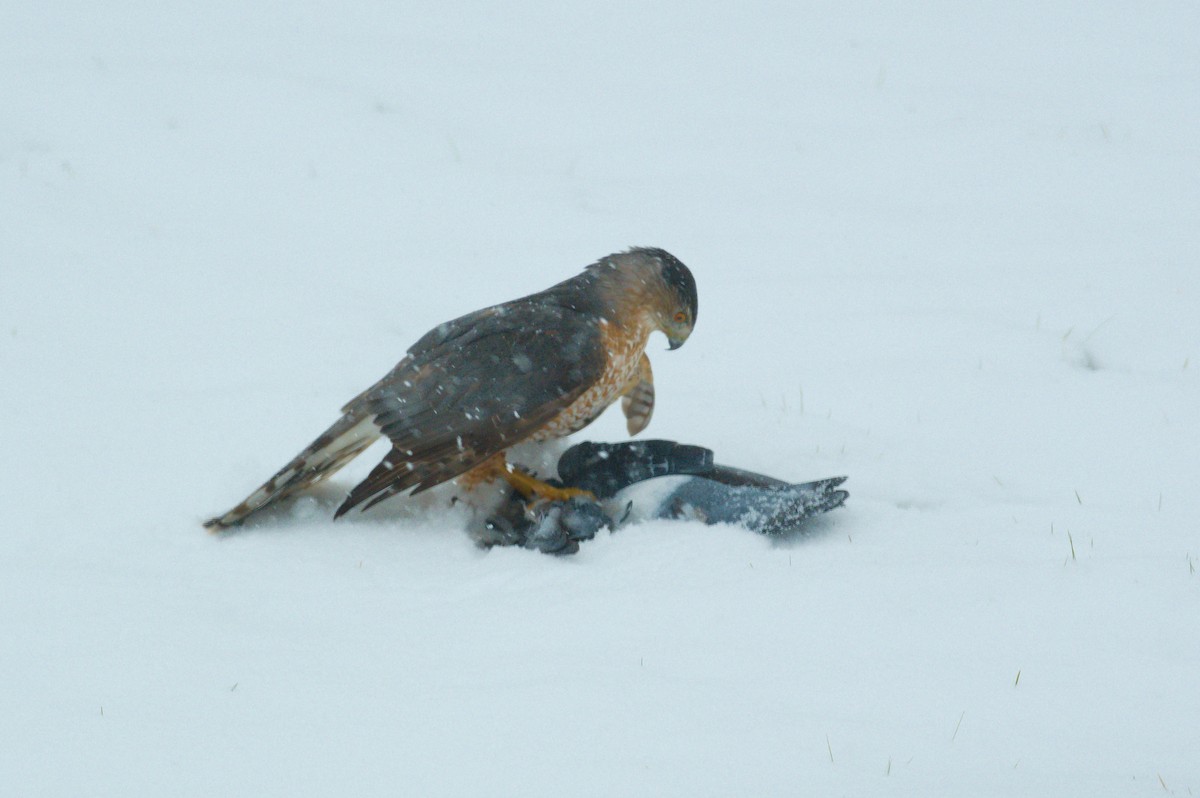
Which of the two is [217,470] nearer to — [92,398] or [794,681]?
[92,398]

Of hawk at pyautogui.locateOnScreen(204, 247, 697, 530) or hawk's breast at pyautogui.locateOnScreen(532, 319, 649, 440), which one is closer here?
hawk at pyautogui.locateOnScreen(204, 247, 697, 530)

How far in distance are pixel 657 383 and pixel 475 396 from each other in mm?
1441

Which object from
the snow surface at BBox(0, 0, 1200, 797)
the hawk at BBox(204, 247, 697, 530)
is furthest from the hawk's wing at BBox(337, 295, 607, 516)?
the snow surface at BBox(0, 0, 1200, 797)

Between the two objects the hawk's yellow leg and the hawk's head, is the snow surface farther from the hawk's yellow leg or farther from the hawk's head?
the hawk's head

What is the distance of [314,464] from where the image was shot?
3658 mm

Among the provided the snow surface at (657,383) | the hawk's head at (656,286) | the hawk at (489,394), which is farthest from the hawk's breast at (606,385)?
the snow surface at (657,383)

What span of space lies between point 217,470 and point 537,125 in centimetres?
379

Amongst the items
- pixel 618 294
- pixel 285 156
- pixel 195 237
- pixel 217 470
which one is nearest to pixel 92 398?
pixel 217 470

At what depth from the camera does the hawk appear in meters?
3.52

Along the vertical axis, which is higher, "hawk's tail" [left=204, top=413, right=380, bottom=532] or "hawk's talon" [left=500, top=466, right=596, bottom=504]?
"hawk's tail" [left=204, top=413, right=380, bottom=532]

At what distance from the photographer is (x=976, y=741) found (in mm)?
2514

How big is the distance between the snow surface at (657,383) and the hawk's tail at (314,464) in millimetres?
89

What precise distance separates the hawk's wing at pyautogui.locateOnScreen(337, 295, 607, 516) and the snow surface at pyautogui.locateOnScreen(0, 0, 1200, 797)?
0.84 feet

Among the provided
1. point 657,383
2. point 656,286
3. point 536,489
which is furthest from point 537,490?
point 657,383
